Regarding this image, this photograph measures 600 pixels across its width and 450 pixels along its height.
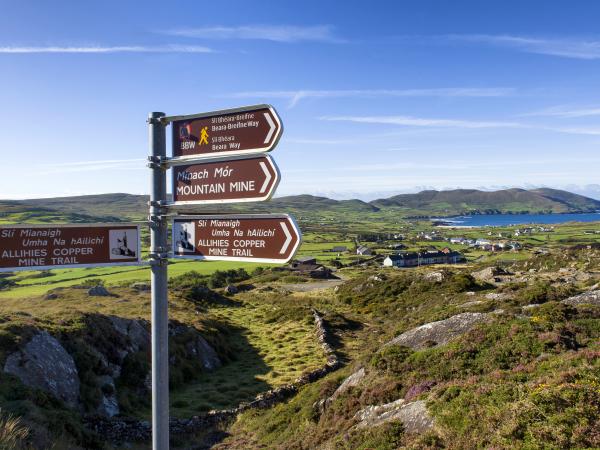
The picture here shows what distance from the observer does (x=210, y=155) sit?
4.84 meters

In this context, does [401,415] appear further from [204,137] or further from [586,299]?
[586,299]

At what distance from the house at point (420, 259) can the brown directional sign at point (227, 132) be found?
117 metres

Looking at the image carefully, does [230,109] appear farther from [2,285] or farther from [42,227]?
[2,285]

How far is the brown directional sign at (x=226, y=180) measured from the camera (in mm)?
A: 4496

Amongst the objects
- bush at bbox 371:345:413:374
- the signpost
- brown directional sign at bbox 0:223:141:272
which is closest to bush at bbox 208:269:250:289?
bush at bbox 371:345:413:374

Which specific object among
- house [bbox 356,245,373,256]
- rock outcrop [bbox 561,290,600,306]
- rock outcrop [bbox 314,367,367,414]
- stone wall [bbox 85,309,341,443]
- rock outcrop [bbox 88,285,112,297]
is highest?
rock outcrop [bbox 561,290,600,306]

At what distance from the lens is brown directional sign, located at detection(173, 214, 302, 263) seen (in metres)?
4.49

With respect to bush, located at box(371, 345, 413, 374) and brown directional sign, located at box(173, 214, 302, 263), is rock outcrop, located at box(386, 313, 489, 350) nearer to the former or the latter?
bush, located at box(371, 345, 413, 374)

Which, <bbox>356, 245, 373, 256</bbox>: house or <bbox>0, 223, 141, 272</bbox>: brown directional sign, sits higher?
<bbox>0, 223, 141, 272</bbox>: brown directional sign

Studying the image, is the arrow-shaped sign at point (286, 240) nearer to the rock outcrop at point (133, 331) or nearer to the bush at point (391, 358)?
the bush at point (391, 358)

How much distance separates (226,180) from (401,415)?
8.62 m

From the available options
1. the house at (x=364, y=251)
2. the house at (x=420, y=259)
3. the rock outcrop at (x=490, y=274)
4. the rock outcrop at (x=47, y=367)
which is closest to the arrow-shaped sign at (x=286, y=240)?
the rock outcrop at (x=47, y=367)

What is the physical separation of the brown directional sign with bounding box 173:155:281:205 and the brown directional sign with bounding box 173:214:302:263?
0.74 ft

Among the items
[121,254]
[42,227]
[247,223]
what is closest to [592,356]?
[247,223]
